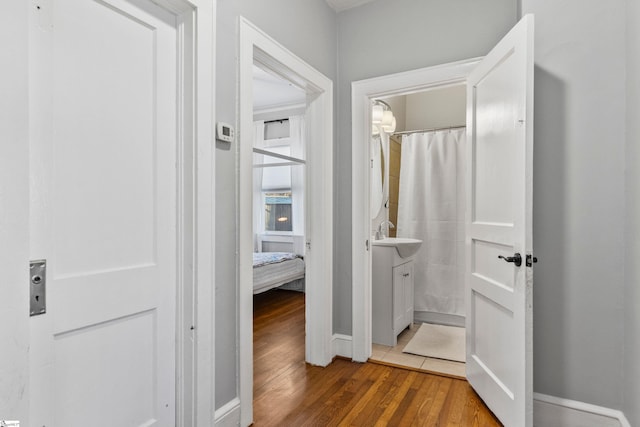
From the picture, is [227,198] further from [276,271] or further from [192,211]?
[276,271]

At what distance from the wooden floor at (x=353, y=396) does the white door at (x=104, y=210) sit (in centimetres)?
74

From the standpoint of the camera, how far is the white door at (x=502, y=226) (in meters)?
1.62

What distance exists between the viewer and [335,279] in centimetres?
282

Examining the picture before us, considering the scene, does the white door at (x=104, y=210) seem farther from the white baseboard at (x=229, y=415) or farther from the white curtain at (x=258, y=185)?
the white curtain at (x=258, y=185)

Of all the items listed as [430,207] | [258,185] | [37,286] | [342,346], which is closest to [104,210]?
[37,286]

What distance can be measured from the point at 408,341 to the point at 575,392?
56.4 inches

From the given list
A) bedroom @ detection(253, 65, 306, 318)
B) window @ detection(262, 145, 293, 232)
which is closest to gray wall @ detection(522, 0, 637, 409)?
bedroom @ detection(253, 65, 306, 318)

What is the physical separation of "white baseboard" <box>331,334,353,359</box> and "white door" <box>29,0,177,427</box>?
1445 millimetres

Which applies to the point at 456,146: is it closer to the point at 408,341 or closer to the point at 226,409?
the point at 408,341

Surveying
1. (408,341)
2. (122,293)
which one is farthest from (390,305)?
(122,293)

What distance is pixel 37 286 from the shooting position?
1080 mm

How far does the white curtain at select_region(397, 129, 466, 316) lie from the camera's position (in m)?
3.70

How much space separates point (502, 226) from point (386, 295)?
4.53 ft

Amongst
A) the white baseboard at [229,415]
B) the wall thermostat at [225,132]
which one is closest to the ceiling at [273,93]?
the wall thermostat at [225,132]
